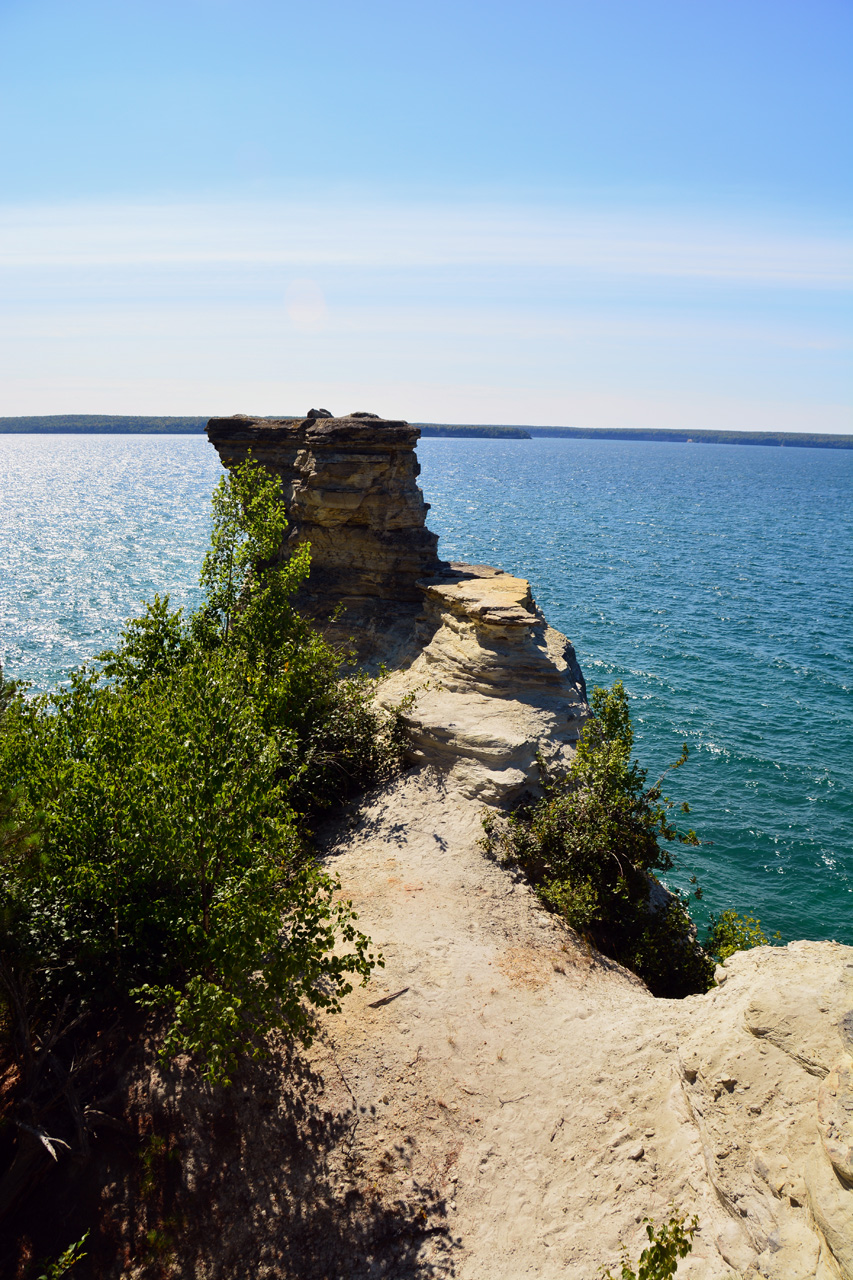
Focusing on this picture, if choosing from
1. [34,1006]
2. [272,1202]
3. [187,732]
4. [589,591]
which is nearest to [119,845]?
[187,732]

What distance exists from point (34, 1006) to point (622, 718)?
17.5 meters

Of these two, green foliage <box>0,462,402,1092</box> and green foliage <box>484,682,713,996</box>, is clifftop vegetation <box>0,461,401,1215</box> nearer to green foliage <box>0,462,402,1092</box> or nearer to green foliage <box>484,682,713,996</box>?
green foliage <box>0,462,402,1092</box>

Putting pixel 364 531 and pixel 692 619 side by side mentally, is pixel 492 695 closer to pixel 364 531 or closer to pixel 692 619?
pixel 364 531

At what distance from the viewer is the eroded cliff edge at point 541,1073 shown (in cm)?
1023

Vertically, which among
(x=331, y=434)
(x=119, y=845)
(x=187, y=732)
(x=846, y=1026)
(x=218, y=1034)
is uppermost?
(x=331, y=434)

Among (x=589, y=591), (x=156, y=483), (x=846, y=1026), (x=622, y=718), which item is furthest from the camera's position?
(x=156, y=483)

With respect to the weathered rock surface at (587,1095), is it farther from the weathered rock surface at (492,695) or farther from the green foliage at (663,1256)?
the weathered rock surface at (492,695)

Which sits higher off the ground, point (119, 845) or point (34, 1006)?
point (119, 845)

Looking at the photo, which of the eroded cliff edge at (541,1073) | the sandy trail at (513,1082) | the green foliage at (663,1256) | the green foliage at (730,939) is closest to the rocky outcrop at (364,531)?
the eroded cliff edge at (541,1073)

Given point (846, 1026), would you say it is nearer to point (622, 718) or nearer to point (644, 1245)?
point (644, 1245)

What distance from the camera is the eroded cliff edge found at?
10.2 metres

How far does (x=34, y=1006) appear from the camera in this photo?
15.1 m

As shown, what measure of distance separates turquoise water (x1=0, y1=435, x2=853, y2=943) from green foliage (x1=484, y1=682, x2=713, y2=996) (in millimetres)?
9235

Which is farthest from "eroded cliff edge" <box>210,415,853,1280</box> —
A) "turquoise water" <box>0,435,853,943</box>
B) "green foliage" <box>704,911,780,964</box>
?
"turquoise water" <box>0,435,853,943</box>
